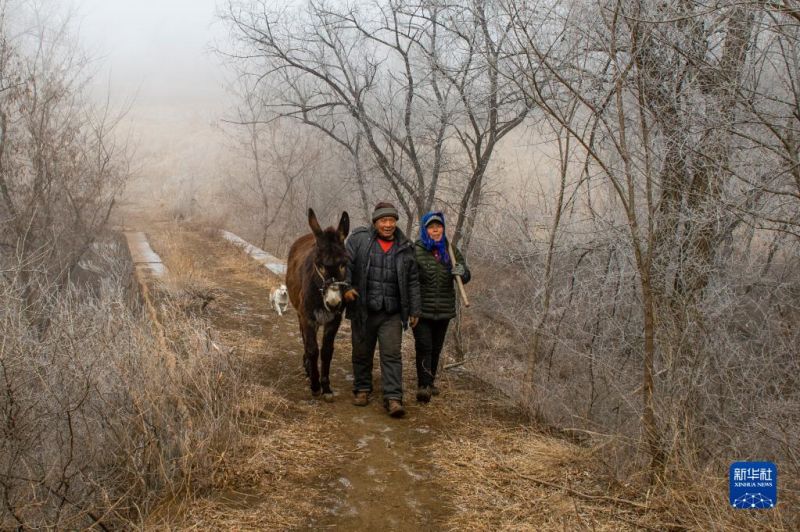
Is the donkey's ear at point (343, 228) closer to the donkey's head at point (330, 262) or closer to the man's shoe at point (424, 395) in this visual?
the donkey's head at point (330, 262)

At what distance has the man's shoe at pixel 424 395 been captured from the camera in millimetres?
6273

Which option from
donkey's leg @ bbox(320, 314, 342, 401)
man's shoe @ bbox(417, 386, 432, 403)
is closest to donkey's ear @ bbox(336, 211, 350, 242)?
donkey's leg @ bbox(320, 314, 342, 401)

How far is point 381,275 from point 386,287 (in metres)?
0.13

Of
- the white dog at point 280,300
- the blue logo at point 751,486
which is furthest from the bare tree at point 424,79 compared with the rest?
the blue logo at point 751,486

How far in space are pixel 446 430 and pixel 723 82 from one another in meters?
3.98

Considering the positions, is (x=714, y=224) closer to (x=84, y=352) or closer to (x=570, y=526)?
(x=570, y=526)

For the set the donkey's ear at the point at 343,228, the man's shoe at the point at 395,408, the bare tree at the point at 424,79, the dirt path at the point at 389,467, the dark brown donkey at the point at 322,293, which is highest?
the bare tree at the point at 424,79

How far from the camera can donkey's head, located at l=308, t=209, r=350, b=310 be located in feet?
18.1

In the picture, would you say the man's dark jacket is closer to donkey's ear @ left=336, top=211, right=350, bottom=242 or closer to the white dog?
donkey's ear @ left=336, top=211, right=350, bottom=242

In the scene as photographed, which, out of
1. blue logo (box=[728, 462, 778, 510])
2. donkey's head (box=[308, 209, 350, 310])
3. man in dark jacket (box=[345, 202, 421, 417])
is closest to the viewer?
blue logo (box=[728, 462, 778, 510])

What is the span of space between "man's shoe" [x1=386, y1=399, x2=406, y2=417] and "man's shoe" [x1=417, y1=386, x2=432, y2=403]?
50 centimetres

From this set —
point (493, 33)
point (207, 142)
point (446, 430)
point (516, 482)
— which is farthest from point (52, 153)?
point (207, 142)

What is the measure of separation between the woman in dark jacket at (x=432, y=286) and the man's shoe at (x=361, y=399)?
57cm

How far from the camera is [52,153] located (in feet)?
43.3
